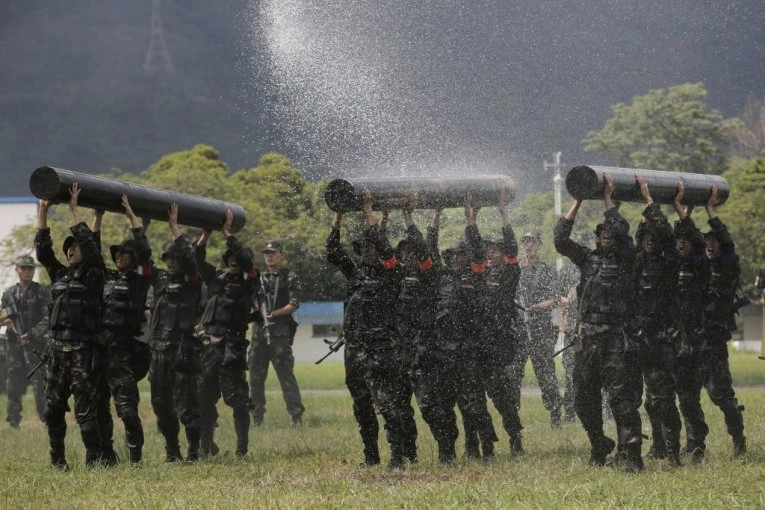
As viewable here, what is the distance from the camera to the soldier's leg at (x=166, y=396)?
11750 millimetres

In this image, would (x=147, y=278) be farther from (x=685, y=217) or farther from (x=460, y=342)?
(x=685, y=217)

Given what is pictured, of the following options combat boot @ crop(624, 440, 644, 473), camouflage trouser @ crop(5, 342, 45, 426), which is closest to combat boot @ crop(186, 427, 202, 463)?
combat boot @ crop(624, 440, 644, 473)

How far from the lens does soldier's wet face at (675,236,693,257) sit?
444 inches

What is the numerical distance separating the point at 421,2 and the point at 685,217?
1103cm

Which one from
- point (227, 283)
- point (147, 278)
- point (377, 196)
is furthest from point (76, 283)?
point (377, 196)

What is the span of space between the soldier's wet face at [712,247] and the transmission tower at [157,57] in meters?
167

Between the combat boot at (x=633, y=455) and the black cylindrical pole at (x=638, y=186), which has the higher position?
the black cylindrical pole at (x=638, y=186)

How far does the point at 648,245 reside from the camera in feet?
35.7

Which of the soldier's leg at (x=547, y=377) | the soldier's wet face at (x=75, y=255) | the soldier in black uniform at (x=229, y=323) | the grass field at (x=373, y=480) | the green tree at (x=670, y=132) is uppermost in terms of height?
the green tree at (x=670, y=132)

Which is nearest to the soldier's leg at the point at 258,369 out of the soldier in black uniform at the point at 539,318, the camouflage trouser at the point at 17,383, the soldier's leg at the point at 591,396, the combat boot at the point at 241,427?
the camouflage trouser at the point at 17,383

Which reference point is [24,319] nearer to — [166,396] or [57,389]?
[166,396]

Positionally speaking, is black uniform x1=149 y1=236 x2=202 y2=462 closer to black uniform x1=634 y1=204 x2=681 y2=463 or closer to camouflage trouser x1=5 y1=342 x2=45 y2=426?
black uniform x1=634 y1=204 x2=681 y2=463

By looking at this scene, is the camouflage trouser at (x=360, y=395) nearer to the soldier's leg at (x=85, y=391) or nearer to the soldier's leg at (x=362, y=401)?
the soldier's leg at (x=362, y=401)

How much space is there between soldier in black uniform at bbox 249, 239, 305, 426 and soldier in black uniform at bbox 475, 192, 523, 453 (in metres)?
4.51
